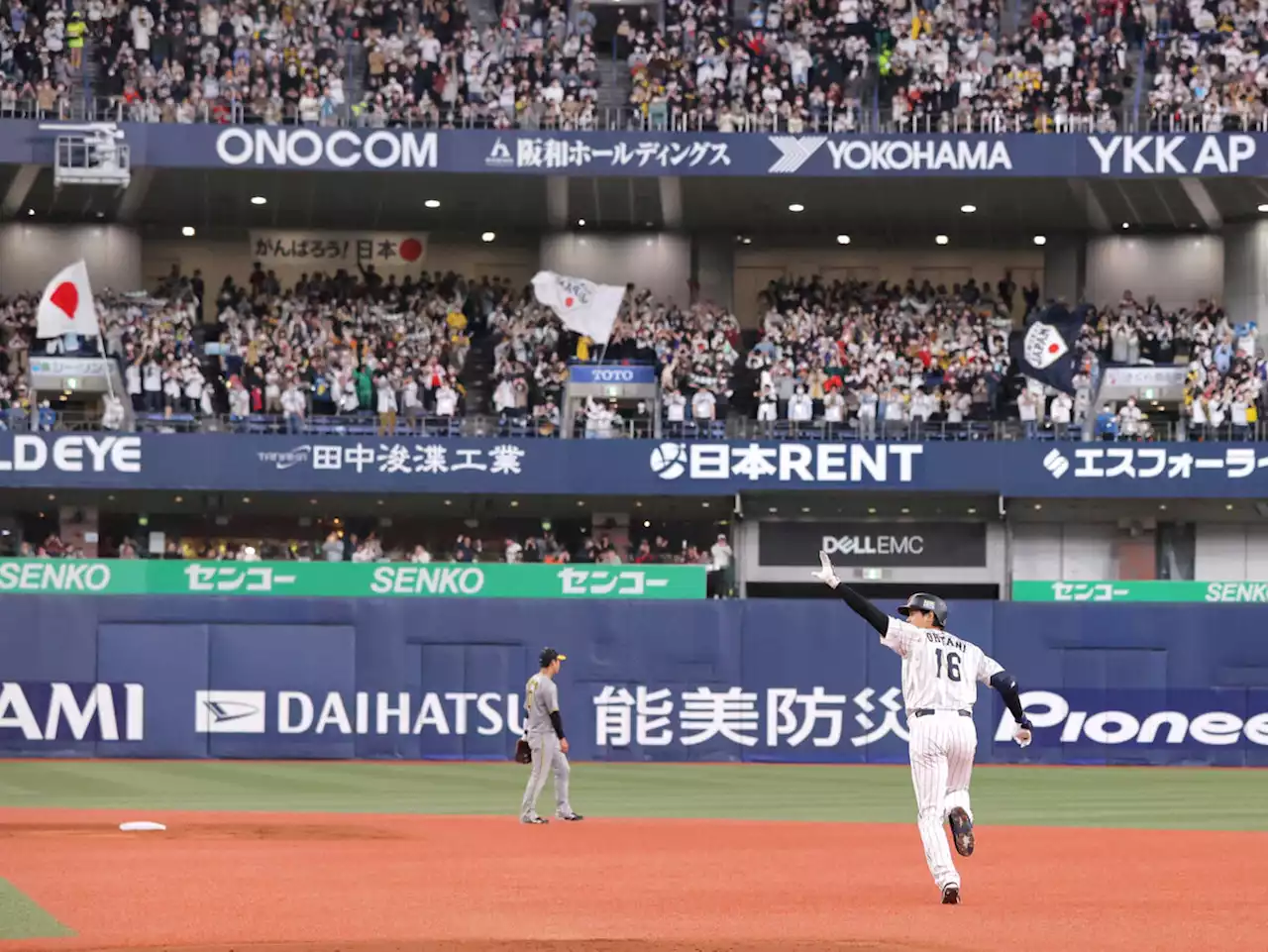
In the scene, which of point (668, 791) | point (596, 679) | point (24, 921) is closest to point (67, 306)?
point (596, 679)

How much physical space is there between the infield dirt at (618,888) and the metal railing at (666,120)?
70.2 feet

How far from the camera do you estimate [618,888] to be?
1286cm

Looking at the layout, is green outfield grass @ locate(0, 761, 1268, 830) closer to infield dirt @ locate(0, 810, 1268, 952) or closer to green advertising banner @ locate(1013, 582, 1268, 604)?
infield dirt @ locate(0, 810, 1268, 952)

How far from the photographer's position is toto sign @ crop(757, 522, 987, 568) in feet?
128

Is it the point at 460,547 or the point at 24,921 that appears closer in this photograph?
the point at 24,921

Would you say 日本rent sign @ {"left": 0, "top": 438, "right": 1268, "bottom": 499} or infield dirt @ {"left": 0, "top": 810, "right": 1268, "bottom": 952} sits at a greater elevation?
日本rent sign @ {"left": 0, "top": 438, "right": 1268, "bottom": 499}

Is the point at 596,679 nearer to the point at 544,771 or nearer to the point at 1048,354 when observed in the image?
the point at 544,771

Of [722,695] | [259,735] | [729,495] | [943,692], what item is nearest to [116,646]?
[259,735]

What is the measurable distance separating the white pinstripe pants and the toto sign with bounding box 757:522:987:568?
1076 inches

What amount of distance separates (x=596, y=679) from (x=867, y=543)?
1025 centimetres

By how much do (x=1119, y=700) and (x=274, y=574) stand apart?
43.1ft

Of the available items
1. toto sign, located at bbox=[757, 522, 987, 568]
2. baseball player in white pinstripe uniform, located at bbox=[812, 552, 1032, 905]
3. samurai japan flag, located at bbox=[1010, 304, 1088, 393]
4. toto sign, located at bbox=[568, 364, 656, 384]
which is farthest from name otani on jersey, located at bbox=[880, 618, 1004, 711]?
samurai japan flag, located at bbox=[1010, 304, 1088, 393]

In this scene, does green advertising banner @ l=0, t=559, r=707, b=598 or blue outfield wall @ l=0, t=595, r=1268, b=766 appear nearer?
blue outfield wall @ l=0, t=595, r=1268, b=766

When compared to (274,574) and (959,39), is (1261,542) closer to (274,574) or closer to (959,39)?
(959,39)
